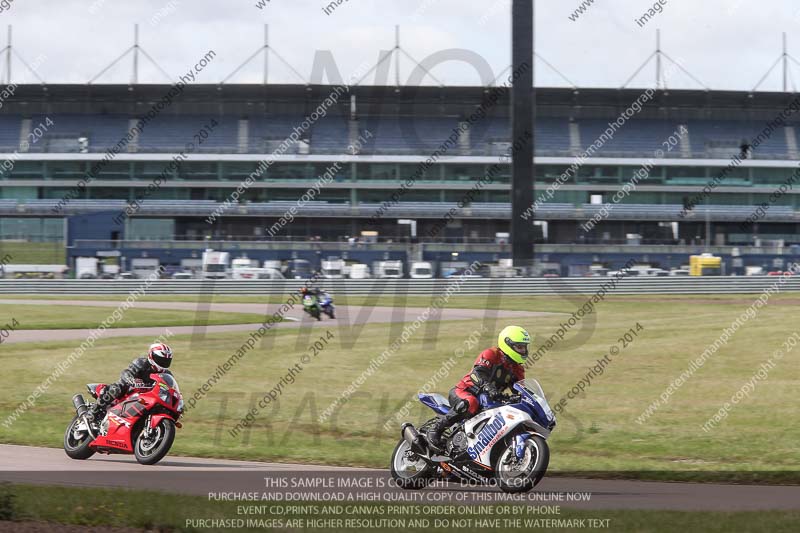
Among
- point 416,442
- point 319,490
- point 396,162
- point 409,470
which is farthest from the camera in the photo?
point 396,162

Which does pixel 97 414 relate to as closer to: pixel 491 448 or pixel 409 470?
pixel 409 470

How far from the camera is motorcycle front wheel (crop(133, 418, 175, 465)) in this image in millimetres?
11289

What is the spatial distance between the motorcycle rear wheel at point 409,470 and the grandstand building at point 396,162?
58.1 m

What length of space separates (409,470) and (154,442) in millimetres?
3284

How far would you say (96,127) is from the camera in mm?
77500

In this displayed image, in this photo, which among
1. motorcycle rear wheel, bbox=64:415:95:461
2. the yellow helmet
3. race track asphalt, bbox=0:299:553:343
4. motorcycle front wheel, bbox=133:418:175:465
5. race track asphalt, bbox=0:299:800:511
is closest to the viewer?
race track asphalt, bbox=0:299:800:511

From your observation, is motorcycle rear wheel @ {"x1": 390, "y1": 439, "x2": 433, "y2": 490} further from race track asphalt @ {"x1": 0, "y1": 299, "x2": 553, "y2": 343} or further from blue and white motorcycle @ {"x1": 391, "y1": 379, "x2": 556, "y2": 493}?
race track asphalt @ {"x1": 0, "y1": 299, "x2": 553, "y2": 343}

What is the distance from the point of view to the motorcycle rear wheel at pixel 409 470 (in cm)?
1005

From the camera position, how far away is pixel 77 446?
12.0 metres

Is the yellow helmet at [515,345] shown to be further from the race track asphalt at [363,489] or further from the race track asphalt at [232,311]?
the race track asphalt at [232,311]

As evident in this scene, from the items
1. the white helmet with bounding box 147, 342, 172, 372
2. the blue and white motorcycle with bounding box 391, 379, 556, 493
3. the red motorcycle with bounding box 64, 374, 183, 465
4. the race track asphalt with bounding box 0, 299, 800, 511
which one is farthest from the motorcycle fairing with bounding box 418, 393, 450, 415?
the white helmet with bounding box 147, 342, 172, 372

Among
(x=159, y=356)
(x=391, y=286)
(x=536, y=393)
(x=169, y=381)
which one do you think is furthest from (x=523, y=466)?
(x=391, y=286)

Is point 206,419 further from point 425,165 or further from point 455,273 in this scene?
point 425,165

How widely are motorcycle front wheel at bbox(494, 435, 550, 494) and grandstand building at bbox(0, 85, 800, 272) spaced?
5876 centimetres
